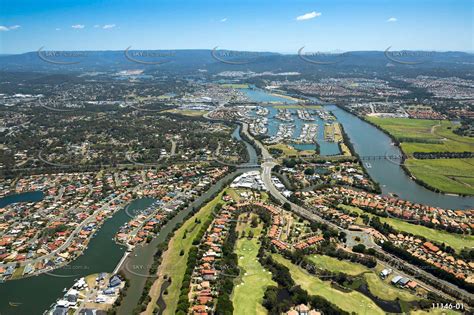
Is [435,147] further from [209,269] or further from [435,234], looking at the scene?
[209,269]

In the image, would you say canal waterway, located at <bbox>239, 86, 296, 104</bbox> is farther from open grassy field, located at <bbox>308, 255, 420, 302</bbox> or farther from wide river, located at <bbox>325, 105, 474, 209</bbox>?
open grassy field, located at <bbox>308, 255, 420, 302</bbox>

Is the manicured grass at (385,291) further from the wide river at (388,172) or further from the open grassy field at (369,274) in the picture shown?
the wide river at (388,172)

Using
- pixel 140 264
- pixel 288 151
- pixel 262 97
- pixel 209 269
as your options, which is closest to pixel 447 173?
pixel 288 151

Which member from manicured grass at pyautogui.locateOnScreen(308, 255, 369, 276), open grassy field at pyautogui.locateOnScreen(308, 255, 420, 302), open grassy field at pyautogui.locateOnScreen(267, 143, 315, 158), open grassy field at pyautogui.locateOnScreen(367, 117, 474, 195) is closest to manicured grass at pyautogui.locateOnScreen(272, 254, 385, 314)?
open grassy field at pyautogui.locateOnScreen(308, 255, 420, 302)

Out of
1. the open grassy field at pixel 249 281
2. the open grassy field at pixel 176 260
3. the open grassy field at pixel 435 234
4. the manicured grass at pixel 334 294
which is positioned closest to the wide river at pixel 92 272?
the open grassy field at pixel 176 260

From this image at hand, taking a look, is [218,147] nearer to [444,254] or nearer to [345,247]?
[345,247]

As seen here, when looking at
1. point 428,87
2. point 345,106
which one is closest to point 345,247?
point 345,106
